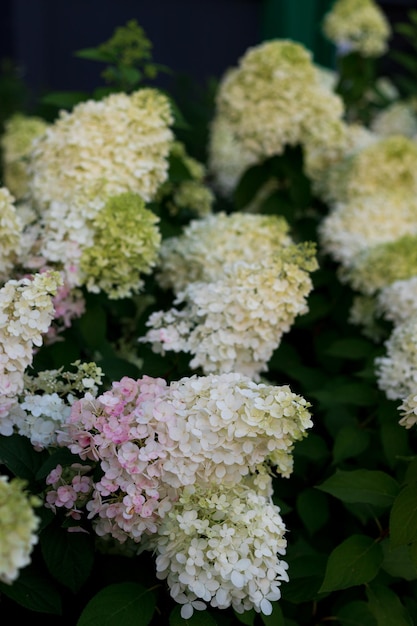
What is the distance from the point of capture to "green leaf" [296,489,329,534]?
1.29 metres

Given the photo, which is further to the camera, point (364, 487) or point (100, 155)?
point (100, 155)

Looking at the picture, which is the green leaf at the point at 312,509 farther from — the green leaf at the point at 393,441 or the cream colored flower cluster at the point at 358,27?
the cream colored flower cluster at the point at 358,27

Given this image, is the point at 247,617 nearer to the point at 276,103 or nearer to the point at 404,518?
the point at 404,518

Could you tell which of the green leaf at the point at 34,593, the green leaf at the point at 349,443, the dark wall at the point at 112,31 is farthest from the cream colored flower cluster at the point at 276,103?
the dark wall at the point at 112,31

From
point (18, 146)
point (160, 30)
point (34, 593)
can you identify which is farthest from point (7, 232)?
point (160, 30)

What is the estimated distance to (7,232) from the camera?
46.9 inches

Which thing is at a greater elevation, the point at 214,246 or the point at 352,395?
the point at 214,246

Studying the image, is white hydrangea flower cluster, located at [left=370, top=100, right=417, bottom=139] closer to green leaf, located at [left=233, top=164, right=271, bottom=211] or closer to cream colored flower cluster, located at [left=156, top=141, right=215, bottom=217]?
green leaf, located at [left=233, top=164, right=271, bottom=211]

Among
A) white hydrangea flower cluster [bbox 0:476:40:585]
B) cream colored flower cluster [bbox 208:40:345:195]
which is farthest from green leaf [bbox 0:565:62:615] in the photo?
cream colored flower cluster [bbox 208:40:345:195]

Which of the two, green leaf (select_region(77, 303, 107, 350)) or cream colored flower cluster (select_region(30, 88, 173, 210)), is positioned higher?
cream colored flower cluster (select_region(30, 88, 173, 210))

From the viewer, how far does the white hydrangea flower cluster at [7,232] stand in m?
1.19

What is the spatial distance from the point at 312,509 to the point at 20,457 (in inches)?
22.4

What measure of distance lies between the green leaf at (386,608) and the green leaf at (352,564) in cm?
6

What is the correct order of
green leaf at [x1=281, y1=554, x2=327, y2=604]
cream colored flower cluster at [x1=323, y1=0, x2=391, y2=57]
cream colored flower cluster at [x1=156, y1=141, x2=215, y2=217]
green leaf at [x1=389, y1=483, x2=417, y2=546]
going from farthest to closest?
cream colored flower cluster at [x1=323, y1=0, x2=391, y2=57] < cream colored flower cluster at [x1=156, y1=141, x2=215, y2=217] < green leaf at [x1=281, y1=554, x2=327, y2=604] < green leaf at [x1=389, y1=483, x2=417, y2=546]
